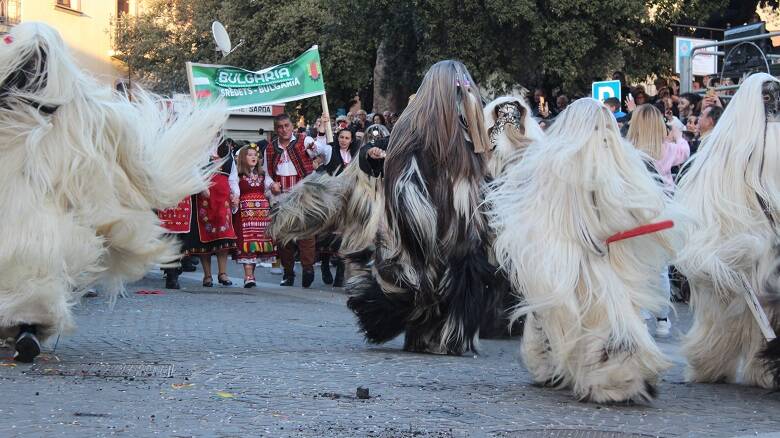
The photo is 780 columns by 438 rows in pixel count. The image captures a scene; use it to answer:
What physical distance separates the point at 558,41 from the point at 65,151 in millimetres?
17704

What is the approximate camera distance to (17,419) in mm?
5824

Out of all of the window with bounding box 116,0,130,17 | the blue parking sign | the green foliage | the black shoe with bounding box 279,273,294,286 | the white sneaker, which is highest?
the window with bounding box 116,0,130,17

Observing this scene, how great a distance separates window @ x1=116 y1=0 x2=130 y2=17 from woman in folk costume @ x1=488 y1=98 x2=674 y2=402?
138 ft

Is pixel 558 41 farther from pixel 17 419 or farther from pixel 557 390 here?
pixel 17 419

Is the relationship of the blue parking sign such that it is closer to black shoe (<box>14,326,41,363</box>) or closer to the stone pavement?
the stone pavement

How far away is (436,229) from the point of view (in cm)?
859

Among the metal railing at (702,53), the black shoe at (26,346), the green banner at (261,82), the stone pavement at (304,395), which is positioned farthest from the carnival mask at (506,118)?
the green banner at (261,82)

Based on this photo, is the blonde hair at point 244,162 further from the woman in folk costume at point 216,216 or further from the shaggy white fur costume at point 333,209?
the shaggy white fur costume at point 333,209

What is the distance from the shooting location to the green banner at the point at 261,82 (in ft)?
54.1

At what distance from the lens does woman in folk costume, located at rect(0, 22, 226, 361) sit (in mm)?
7406

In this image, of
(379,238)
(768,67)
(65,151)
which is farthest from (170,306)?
(768,67)

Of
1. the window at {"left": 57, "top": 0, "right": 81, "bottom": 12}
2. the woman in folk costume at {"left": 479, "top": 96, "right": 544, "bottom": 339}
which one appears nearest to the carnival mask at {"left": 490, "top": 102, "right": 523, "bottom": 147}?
the woman in folk costume at {"left": 479, "top": 96, "right": 544, "bottom": 339}

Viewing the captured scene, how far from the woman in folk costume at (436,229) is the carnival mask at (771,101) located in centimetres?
203

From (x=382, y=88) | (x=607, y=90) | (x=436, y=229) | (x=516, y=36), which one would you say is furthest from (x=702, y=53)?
(x=382, y=88)
